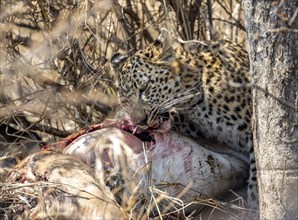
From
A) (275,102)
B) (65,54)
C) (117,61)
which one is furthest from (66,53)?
(275,102)

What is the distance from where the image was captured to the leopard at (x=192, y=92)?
5391 mm

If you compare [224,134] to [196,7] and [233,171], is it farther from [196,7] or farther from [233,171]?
[196,7]

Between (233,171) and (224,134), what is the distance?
30 cm

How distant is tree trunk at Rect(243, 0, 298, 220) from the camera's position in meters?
3.92

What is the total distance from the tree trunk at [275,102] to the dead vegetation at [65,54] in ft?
6.07

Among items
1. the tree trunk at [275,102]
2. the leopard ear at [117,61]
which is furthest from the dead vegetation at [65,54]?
the tree trunk at [275,102]

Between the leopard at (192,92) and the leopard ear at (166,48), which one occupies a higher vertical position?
the leopard ear at (166,48)

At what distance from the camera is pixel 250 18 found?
4.01 metres

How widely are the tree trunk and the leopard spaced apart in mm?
1142

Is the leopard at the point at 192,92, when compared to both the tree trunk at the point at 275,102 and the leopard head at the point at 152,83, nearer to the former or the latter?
the leopard head at the point at 152,83

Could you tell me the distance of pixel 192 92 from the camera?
18.0 ft

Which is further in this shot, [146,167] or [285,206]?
[146,167]

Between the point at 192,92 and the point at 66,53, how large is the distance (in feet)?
4.00

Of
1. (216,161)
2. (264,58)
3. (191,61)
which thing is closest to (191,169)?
(216,161)
